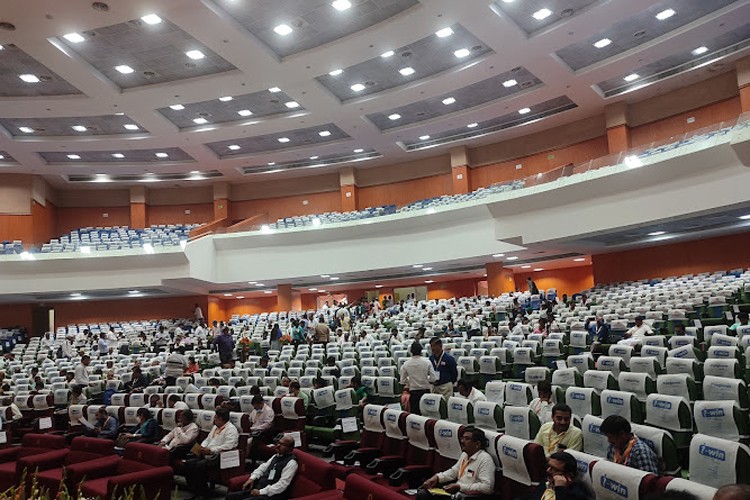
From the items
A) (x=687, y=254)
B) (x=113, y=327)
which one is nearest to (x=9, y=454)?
(x=113, y=327)

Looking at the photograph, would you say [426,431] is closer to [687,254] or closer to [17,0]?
[17,0]

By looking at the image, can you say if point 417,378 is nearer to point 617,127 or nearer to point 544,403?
point 544,403

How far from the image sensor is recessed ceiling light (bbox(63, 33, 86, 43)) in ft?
56.5

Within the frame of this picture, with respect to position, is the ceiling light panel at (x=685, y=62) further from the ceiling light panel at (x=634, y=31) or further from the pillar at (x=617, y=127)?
the ceiling light panel at (x=634, y=31)

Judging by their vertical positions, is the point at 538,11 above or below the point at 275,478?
above

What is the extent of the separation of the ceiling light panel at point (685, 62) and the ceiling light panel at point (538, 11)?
4.74 m

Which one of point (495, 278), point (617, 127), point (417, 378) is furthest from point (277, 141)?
point (417, 378)

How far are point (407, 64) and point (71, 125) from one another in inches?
544

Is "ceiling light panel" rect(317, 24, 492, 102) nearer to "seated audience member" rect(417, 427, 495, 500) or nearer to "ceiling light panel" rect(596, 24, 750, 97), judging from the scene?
"ceiling light panel" rect(596, 24, 750, 97)

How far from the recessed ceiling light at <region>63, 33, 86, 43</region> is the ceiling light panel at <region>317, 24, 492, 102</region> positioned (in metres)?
7.55

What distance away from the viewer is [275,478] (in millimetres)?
5996

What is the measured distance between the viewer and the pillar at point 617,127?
23.6 meters

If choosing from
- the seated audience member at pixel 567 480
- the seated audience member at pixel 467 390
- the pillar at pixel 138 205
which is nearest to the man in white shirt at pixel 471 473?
the seated audience member at pixel 567 480

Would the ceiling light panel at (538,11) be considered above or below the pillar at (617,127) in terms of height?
above
